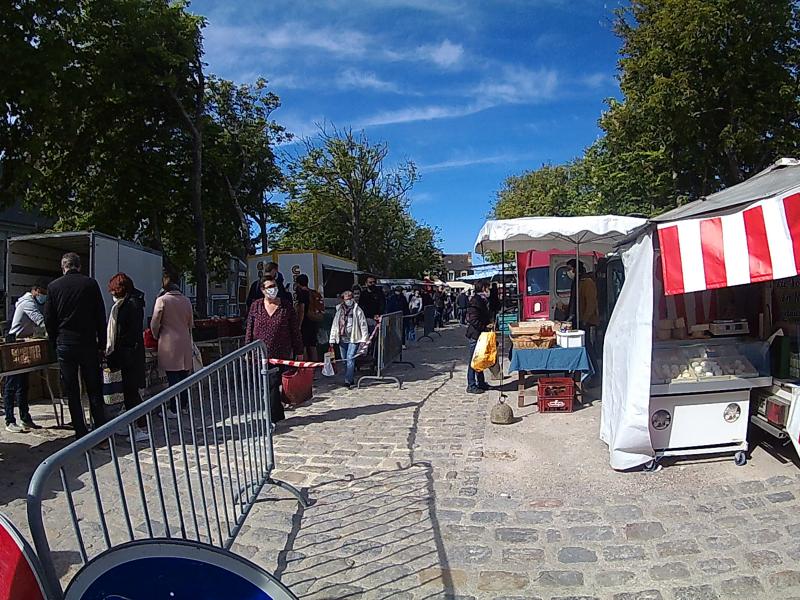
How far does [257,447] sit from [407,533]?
139 centimetres

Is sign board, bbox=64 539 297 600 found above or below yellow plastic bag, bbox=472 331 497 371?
below

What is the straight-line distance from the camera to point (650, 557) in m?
3.91

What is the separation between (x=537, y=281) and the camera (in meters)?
17.7

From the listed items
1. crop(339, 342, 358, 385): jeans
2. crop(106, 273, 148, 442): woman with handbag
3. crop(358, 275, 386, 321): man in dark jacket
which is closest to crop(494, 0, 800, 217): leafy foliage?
crop(358, 275, 386, 321): man in dark jacket

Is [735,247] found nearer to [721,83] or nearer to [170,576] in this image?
[170,576]

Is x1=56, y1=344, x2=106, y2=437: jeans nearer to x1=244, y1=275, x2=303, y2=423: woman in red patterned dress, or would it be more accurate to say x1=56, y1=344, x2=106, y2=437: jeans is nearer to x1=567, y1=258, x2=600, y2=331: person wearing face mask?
x1=244, y1=275, x2=303, y2=423: woman in red patterned dress

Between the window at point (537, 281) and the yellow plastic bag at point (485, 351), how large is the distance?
8725 mm

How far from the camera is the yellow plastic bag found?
8.98 meters

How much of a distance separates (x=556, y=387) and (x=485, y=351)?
1.42 meters

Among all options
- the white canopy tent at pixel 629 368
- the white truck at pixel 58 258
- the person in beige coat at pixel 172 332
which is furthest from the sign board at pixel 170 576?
the white truck at pixel 58 258

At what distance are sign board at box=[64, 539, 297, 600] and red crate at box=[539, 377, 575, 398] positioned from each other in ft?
20.3

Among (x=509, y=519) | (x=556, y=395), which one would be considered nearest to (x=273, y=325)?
(x=556, y=395)

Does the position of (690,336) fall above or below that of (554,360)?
above

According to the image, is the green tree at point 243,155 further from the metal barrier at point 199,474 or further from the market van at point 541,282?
the metal barrier at point 199,474
